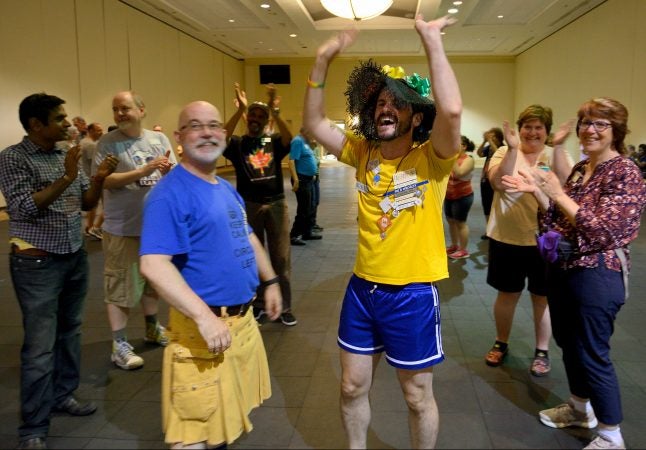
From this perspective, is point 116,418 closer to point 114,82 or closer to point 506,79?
point 114,82

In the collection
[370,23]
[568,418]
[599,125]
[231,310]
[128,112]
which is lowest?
[568,418]

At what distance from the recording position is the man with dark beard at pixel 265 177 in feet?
12.6

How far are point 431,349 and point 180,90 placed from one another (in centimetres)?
1764

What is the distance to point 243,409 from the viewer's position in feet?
5.84

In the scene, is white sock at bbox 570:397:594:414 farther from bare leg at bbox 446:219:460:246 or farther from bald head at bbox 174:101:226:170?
bare leg at bbox 446:219:460:246

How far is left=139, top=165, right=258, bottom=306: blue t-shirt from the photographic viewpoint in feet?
5.27

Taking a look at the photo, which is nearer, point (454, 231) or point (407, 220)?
point (407, 220)

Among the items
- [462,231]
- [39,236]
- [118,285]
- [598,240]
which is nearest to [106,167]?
[39,236]

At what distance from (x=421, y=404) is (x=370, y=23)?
16.1m

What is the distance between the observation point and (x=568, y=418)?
99.0 inches

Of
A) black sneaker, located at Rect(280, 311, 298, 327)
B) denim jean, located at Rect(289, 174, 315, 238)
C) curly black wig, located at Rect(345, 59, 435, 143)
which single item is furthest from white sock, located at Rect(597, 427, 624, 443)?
denim jean, located at Rect(289, 174, 315, 238)

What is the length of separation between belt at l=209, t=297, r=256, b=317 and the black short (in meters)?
1.93

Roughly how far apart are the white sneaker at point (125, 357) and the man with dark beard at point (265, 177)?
112cm

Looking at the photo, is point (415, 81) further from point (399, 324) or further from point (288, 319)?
point (288, 319)
